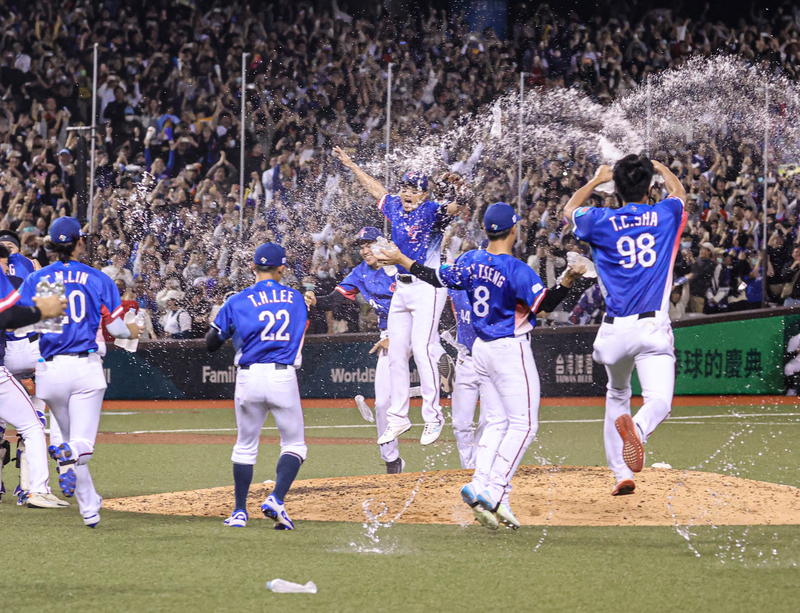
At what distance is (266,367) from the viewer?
22.0ft

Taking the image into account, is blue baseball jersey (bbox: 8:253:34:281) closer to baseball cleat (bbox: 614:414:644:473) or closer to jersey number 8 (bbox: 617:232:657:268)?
jersey number 8 (bbox: 617:232:657:268)

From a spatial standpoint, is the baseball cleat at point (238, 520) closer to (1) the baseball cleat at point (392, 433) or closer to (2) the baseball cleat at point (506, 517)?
(2) the baseball cleat at point (506, 517)

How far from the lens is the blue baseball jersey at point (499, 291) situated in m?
6.50

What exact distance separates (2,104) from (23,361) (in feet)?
50.8

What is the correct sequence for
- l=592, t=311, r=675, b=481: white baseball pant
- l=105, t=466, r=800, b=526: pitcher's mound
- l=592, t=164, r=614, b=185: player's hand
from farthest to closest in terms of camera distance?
l=105, t=466, r=800, b=526: pitcher's mound < l=592, t=164, r=614, b=185: player's hand < l=592, t=311, r=675, b=481: white baseball pant

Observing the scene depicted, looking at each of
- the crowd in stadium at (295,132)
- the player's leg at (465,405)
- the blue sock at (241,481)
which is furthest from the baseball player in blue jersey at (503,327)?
the crowd in stadium at (295,132)

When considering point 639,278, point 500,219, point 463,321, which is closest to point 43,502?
point 463,321

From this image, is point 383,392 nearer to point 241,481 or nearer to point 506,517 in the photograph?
point 241,481

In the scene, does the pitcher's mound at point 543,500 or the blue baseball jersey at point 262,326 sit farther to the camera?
the pitcher's mound at point 543,500

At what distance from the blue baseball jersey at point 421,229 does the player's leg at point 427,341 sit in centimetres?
28

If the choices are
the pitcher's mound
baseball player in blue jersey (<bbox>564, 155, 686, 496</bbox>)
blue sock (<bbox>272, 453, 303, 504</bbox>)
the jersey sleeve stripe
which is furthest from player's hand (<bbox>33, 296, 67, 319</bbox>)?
baseball player in blue jersey (<bbox>564, 155, 686, 496</bbox>)

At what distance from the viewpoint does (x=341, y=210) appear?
18531mm

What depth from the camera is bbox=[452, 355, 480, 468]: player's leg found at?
346 inches

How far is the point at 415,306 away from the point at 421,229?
680mm
